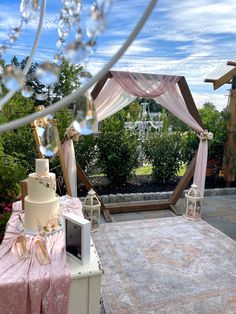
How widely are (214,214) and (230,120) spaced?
2168 mm

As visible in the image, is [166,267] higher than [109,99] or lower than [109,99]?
lower

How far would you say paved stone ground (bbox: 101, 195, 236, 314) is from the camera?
3695 millimetres

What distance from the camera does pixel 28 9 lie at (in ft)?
2.87

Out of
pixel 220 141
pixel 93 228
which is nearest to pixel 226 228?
pixel 93 228

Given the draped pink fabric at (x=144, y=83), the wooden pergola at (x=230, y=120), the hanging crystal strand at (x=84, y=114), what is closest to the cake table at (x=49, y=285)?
the hanging crystal strand at (x=84, y=114)

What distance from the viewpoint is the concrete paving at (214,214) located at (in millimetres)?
3699

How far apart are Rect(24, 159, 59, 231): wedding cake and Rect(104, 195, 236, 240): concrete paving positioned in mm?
2027

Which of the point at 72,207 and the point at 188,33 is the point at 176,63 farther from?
the point at 72,207

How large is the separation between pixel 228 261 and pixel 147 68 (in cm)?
255

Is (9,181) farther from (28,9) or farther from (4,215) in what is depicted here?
(28,9)

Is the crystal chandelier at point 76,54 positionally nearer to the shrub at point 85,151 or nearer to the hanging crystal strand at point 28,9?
the hanging crystal strand at point 28,9

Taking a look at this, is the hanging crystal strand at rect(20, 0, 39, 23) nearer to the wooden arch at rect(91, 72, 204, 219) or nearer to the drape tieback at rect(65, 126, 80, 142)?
the drape tieback at rect(65, 126, 80, 142)

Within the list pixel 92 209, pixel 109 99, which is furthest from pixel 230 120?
pixel 92 209

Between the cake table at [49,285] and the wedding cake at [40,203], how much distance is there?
0.28 metres
